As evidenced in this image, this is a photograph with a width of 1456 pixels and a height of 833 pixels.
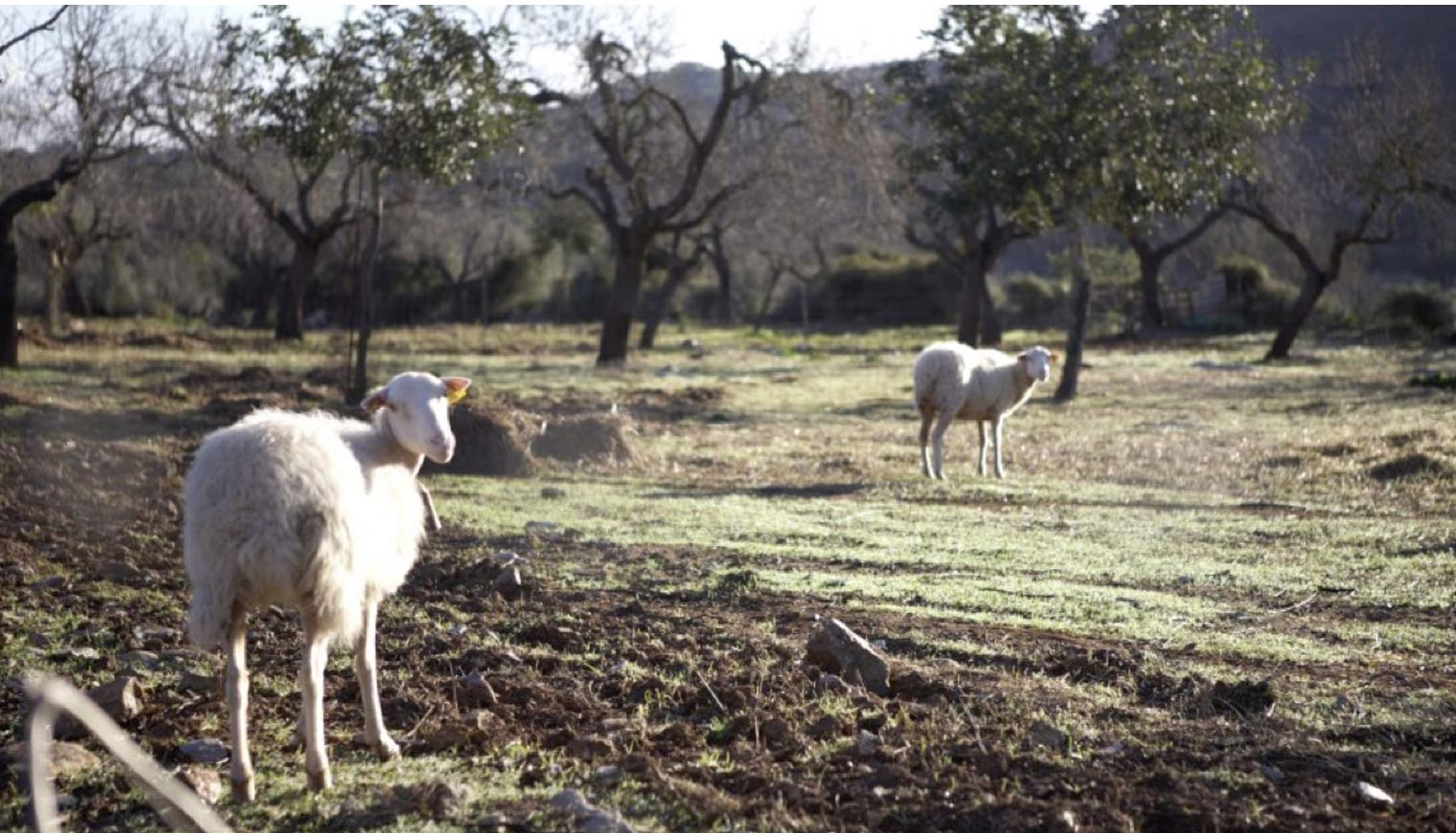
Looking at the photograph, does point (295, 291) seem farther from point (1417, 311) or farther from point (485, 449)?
point (1417, 311)

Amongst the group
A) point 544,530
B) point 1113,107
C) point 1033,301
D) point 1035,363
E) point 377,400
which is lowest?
point 544,530

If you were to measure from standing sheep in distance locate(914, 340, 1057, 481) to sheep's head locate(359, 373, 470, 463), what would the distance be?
10.2 meters

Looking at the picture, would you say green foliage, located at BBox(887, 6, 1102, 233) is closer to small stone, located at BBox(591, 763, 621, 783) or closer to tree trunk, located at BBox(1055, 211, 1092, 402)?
tree trunk, located at BBox(1055, 211, 1092, 402)

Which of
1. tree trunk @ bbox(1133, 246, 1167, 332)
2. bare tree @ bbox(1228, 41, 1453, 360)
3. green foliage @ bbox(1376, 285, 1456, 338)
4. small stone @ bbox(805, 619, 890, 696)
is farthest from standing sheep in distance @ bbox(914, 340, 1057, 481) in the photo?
tree trunk @ bbox(1133, 246, 1167, 332)

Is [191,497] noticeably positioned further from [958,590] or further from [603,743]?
[958,590]

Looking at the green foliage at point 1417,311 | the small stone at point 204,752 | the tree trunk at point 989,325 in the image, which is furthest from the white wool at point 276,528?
the green foliage at point 1417,311

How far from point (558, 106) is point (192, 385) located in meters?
13.7

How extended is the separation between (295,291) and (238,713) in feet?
120

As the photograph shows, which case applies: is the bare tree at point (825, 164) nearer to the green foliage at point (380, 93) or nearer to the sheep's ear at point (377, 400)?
the green foliage at point (380, 93)

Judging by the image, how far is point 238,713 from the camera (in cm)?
527

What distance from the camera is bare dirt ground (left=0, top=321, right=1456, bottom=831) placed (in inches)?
199

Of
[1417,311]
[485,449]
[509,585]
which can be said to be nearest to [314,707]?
[509,585]

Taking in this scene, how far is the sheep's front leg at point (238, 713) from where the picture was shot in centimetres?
519

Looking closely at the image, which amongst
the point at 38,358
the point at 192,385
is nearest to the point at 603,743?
the point at 192,385
